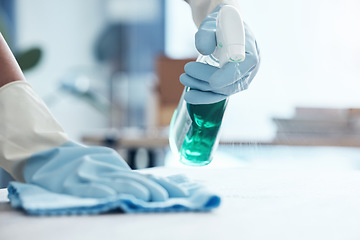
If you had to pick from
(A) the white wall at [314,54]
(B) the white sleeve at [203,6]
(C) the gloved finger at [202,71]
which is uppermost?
(B) the white sleeve at [203,6]

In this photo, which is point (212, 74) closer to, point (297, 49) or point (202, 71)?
point (202, 71)

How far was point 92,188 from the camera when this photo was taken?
511mm

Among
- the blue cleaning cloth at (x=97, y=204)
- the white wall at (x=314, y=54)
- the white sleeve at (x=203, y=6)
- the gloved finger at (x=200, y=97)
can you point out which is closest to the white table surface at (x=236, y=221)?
the blue cleaning cloth at (x=97, y=204)

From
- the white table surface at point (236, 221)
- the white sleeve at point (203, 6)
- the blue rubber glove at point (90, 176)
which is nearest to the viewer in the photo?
the white table surface at point (236, 221)

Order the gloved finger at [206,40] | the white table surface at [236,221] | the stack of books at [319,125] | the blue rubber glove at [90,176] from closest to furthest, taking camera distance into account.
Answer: the white table surface at [236,221] < the blue rubber glove at [90,176] < the gloved finger at [206,40] < the stack of books at [319,125]

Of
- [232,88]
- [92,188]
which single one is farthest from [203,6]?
[92,188]

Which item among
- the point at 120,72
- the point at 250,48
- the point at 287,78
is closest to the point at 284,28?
the point at 287,78

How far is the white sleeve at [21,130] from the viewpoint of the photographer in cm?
60

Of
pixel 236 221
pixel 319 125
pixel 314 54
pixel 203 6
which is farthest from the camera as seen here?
pixel 314 54

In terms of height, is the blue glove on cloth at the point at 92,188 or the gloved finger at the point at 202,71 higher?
the gloved finger at the point at 202,71

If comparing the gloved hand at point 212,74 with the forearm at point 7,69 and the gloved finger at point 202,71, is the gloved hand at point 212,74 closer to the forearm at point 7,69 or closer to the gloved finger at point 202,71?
the gloved finger at point 202,71

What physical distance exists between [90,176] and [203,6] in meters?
0.51

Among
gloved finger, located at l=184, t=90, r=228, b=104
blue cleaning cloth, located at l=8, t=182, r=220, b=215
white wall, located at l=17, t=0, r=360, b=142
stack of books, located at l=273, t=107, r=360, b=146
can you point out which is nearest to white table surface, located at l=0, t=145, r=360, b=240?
blue cleaning cloth, located at l=8, t=182, r=220, b=215

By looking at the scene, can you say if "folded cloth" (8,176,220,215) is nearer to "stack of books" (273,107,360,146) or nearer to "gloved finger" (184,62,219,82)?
"gloved finger" (184,62,219,82)
